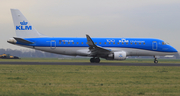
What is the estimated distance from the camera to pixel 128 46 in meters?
32.9

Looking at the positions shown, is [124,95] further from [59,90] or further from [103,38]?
[103,38]

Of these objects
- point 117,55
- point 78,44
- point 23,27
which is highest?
point 23,27

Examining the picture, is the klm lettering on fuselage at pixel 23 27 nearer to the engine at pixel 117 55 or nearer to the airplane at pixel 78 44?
the airplane at pixel 78 44

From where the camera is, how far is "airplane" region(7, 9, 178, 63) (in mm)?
30906

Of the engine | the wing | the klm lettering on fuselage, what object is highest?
the klm lettering on fuselage

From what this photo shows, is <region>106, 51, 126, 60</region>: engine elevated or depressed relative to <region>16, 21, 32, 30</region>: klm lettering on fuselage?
depressed

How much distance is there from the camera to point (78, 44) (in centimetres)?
3188

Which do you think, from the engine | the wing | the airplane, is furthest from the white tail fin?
the engine

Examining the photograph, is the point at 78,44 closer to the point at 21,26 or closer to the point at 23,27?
the point at 23,27

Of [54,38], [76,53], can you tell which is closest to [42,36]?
[54,38]

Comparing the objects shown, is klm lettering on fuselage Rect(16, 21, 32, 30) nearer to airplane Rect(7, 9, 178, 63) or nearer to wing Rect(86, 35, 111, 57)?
airplane Rect(7, 9, 178, 63)

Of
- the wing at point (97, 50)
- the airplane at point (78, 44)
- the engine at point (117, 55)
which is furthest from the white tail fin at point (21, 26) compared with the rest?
the engine at point (117, 55)

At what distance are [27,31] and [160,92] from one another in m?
25.6

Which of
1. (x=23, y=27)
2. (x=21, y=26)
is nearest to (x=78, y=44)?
(x=23, y=27)
